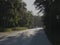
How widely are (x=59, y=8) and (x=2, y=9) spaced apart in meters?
32.6

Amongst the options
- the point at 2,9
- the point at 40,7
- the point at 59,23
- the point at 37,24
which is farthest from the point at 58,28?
the point at 37,24

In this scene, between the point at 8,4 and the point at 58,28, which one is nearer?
the point at 58,28

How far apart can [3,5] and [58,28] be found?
29821 mm

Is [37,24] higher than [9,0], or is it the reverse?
[9,0]

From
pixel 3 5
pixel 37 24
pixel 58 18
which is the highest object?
pixel 3 5

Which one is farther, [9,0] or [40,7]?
[40,7]


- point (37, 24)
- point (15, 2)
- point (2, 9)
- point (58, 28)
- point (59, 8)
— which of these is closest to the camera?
point (59, 8)

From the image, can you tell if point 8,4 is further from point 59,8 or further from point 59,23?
point 59,8

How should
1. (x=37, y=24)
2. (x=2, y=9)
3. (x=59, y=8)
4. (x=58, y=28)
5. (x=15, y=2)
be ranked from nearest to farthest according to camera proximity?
(x=59, y=8) → (x=58, y=28) → (x=2, y=9) → (x=15, y=2) → (x=37, y=24)

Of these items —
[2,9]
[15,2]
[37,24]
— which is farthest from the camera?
[37,24]

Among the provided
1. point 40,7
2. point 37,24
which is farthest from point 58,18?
point 37,24

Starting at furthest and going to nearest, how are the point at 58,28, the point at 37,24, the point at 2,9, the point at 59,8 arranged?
the point at 37,24 → the point at 2,9 → the point at 58,28 → the point at 59,8

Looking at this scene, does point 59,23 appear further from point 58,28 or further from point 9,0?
point 9,0

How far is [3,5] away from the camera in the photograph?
49.8 meters
